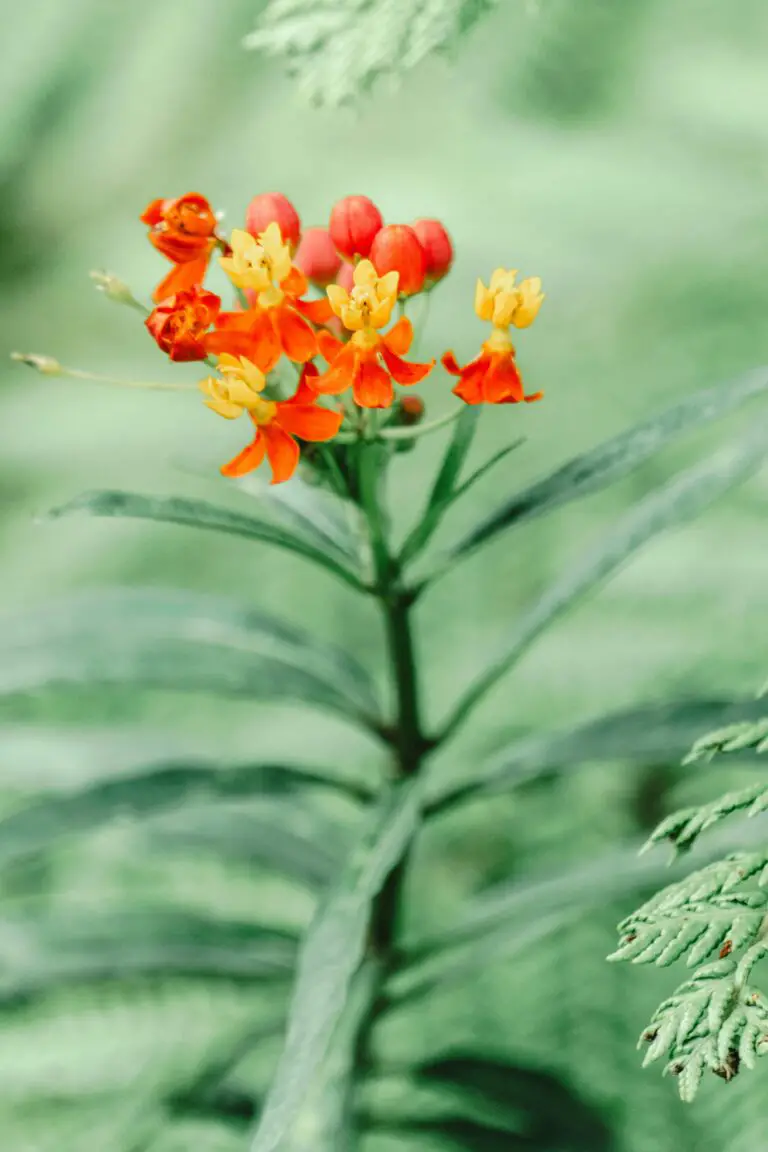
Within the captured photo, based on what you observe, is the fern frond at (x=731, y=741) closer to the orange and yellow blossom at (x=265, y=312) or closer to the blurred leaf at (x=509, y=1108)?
the orange and yellow blossom at (x=265, y=312)

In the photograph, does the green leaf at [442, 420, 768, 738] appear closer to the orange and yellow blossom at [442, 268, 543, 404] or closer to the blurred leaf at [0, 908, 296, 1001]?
the orange and yellow blossom at [442, 268, 543, 404]

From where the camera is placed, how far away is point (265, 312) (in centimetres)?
44

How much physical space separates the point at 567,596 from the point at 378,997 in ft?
0.79

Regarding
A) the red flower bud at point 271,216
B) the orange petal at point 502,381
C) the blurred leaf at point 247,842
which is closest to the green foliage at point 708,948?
the orange petal at point 502,381

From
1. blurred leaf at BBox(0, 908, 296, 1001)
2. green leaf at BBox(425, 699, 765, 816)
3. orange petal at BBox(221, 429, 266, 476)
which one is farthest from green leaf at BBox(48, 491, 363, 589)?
blurred leaf at BBox(0, 908, 296, 1001)

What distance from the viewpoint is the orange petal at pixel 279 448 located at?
45 cm

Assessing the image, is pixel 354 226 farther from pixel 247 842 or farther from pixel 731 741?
pixel 247 842

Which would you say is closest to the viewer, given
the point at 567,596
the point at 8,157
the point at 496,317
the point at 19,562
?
the point at 496,317

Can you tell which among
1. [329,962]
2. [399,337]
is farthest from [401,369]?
[329,962]

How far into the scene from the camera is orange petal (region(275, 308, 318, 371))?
0.44m

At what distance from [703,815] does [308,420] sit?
0.19 m

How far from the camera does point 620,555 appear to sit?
0.54m

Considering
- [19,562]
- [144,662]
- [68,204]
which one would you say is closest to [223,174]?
[68,204]

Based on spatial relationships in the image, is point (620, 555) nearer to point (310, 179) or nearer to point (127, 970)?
point (127, 970)
